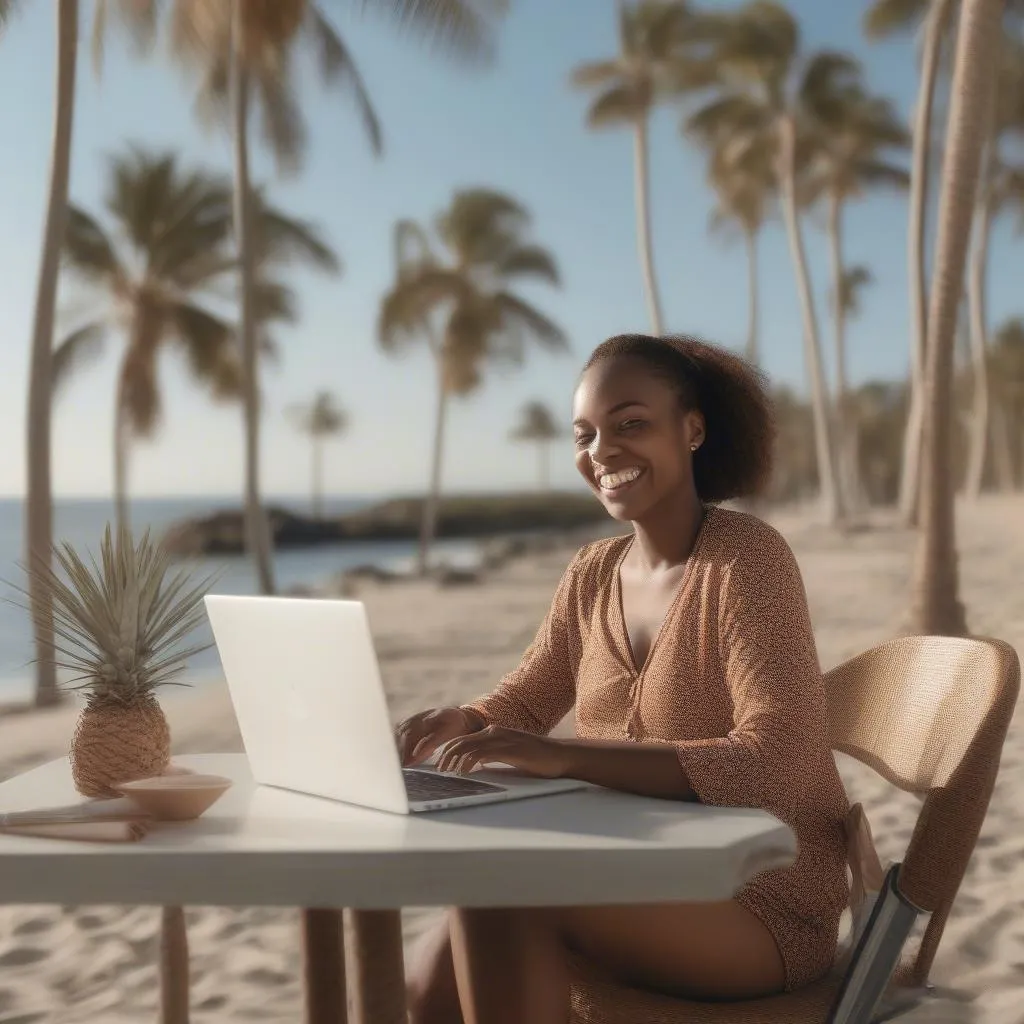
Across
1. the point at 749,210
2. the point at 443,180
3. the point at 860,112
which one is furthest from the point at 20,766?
the point at 443,180

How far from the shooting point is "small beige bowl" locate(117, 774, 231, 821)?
1.67 meters

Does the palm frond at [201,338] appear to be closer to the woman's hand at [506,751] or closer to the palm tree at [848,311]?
the palm tree at [848,311]

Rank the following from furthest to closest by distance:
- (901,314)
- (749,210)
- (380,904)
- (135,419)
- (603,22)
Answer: (901,314) < (749,210) < (135,419) < (603,22) < (380,904)

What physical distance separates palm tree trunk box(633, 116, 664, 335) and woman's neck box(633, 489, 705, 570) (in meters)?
22.8

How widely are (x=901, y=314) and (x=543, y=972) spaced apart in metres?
81.9

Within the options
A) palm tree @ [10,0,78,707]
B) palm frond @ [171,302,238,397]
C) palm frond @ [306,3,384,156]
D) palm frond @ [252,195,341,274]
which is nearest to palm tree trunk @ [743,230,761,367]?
palm frond @ [252,195,341,274]

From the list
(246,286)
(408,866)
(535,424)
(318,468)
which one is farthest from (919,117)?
(318,468)

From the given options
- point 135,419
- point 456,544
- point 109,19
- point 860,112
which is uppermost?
point 860,112

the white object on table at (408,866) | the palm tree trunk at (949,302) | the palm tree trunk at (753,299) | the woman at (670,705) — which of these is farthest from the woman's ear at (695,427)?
the palm tree trunk at (753,299)

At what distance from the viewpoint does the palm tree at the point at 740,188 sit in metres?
26.5

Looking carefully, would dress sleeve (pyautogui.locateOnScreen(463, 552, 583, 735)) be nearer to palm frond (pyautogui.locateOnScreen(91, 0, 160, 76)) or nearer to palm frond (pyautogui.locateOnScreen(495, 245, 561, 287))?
Answer: palm frond (pyautogui.locateOnScreen(91, 0, 160, 76))

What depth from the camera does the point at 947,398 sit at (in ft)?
26.3

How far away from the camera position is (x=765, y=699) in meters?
1.88

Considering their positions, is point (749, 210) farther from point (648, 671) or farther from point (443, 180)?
point (443, 180)
